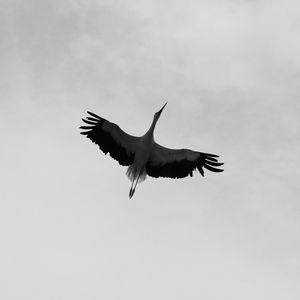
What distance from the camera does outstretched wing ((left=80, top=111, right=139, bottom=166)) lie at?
48.7 metres

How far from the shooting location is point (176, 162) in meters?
49.2

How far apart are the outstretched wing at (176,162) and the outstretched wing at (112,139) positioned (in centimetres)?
79

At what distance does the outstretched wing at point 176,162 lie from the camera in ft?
160

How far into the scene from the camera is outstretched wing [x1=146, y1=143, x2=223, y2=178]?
160ft

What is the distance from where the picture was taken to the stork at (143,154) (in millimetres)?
48781

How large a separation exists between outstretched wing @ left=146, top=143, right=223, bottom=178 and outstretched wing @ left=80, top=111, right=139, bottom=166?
0.79 m

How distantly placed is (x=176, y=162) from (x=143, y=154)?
123 cm

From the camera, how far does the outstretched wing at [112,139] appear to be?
48719 mm

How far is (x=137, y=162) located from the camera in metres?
49.2

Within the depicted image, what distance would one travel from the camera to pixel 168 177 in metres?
49.3

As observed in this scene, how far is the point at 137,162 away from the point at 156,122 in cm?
158

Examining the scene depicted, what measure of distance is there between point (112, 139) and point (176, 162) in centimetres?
240

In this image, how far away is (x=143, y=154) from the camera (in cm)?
4897

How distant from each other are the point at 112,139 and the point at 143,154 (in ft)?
4.00
